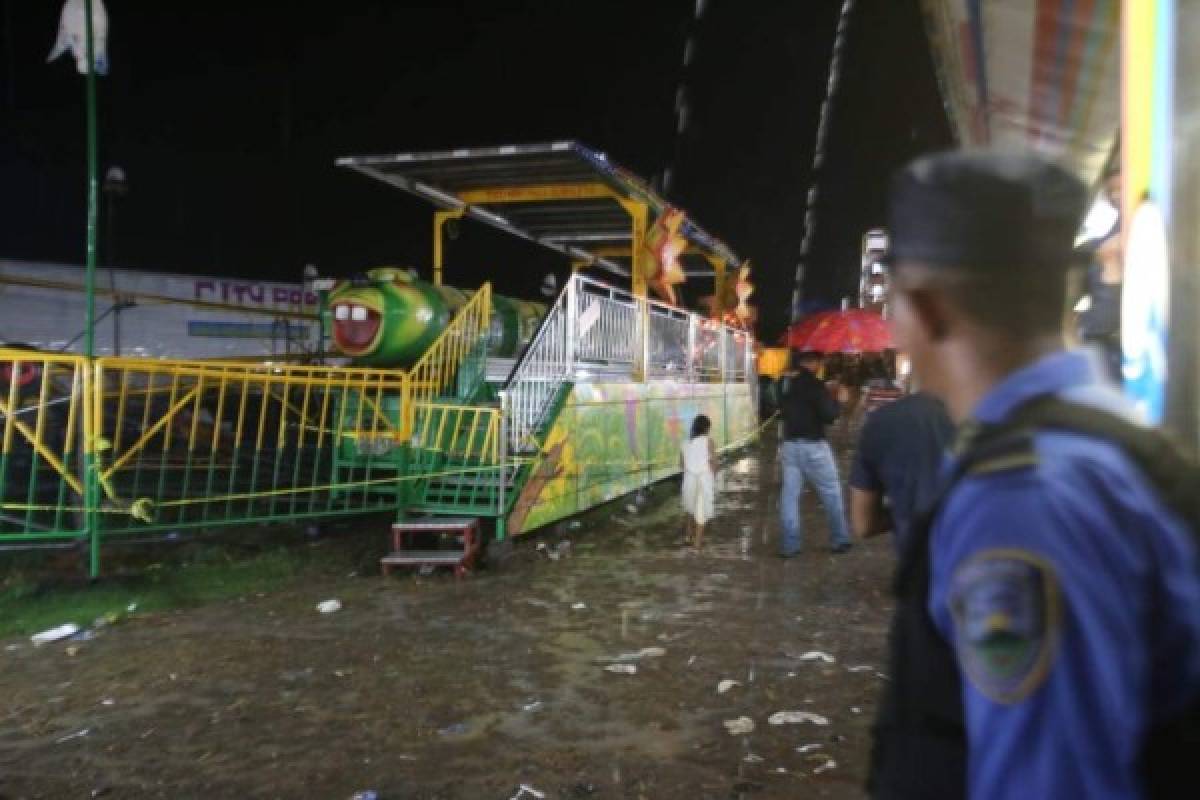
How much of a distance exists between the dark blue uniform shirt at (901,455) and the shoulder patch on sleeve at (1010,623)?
307cm

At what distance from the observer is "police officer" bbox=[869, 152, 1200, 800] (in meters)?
0.90

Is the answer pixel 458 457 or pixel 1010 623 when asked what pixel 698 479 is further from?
pixel 1010 623

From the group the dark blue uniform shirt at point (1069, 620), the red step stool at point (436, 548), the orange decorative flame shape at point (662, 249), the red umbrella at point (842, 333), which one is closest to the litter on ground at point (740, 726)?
the dark blue uniform shirt at point (1069, 620)

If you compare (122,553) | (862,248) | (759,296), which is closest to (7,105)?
(122,553)

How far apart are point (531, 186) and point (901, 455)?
8.84 metres

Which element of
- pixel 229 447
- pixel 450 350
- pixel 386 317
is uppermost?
pixel 386 317

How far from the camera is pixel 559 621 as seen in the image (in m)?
6.33

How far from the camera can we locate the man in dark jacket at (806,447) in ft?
26.6

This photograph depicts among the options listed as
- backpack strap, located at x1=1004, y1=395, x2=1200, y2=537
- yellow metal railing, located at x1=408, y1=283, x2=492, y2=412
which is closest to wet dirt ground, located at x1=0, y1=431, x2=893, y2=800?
yellow metal railing, located at x1=408, y1=283, x2=492, y2=412

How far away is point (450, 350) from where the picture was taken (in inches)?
387

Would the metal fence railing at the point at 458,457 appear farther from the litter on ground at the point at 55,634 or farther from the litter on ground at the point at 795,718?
the litter on ground at the point at 795,718

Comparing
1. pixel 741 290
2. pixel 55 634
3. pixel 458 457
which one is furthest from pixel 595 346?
pixel 741 290

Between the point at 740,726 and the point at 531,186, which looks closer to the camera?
the point at 740,726

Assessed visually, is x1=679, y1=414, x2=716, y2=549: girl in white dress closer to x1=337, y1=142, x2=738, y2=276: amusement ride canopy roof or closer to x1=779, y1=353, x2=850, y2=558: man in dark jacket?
x1=779, y1=353, x2=850, y2=558: man in dark jacket
